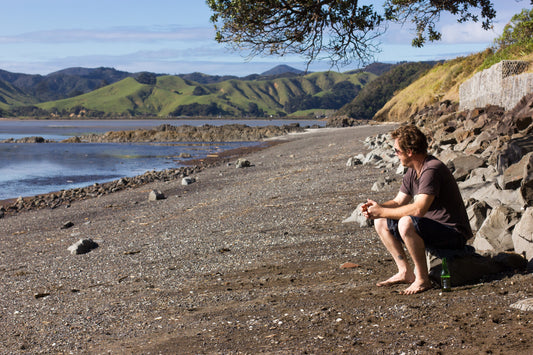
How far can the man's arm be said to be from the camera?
5270 mm

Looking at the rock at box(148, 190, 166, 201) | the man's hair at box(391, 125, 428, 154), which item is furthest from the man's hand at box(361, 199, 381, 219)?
the rock at box(148, 190, 166, 201)

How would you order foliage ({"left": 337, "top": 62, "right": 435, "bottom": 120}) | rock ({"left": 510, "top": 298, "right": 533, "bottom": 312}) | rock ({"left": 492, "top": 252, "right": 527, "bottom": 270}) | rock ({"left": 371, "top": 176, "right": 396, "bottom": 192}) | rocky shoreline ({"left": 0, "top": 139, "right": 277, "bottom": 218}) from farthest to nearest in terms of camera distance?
foliage ({"left": 337, "top": 62, "right": 435, "bottom": 120}) < rocky shoreline ({"left": 0, "top": 139, "right": 277, "bottom": 218}) < rock ({"left": 371, "top": 176, "right": 396, "bottom": 192}) < rock ({"left": 492, "top": 252, "right": 527, "bottom": 270}) < rock ({"left": 510, "top": 298, "right": 533, "bottom": 312})

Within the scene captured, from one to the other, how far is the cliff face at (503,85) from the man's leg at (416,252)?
962 centimetres

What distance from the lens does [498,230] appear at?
21.0 ft

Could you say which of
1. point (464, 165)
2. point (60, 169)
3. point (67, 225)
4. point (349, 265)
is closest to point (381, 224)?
point (349, 265)

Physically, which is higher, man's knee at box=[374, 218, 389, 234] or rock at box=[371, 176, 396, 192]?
man's knee at box=[374, 218, 389, 234]

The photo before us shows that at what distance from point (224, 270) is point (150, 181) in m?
17.2

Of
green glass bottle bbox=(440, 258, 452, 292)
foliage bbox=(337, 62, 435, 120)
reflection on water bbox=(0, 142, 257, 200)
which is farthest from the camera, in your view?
foliage bbox=(337, 62, 435, 120)

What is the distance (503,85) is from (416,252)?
12.0 metres

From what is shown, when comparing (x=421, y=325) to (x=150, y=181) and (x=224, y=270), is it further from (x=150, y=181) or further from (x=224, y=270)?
(x=150, y=181)

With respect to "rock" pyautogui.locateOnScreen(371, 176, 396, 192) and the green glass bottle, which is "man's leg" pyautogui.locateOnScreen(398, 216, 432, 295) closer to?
the green glass bottle

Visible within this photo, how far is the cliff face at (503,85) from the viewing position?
13.9 m

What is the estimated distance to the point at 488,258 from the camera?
5672 mm

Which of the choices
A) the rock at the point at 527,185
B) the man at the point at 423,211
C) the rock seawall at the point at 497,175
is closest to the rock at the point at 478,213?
the rock seawall at the point at 497,175
